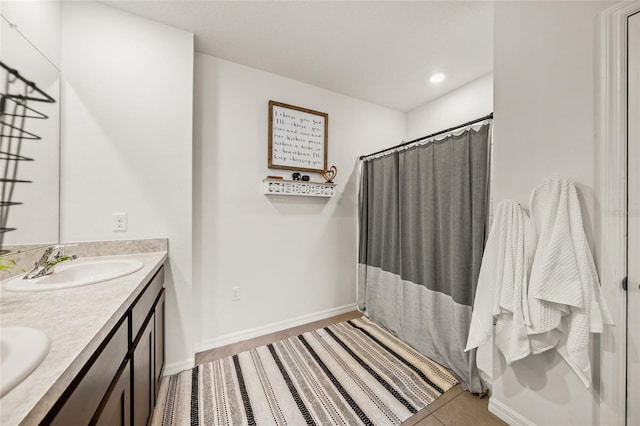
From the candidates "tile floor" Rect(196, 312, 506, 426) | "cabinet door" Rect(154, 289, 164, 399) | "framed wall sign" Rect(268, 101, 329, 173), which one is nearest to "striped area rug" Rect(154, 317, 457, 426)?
"tile floor" Rect(196, 312, 506, 426)

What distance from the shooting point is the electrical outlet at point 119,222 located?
5.15 feet

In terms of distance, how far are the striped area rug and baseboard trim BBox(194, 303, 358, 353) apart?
0.22m

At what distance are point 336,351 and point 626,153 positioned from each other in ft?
6.75

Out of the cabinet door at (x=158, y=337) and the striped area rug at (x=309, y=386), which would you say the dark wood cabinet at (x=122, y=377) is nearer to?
the cabinet door at (x=158, y=337)

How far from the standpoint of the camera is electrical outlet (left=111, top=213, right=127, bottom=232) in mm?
1568

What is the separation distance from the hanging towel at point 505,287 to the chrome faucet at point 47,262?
2.21 metres

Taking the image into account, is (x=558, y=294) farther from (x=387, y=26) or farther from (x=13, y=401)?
(x=387, y=26)

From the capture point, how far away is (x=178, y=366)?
1742 millimetres

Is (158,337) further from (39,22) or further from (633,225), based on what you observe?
(633,225)

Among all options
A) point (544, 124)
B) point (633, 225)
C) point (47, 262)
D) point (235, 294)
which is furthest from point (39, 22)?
point (633, 225)

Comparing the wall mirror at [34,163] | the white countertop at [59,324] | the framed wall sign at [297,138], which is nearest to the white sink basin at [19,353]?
the white countertop at [59,324]

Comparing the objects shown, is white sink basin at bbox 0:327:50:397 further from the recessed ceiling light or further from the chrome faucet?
the recessed ceiling light

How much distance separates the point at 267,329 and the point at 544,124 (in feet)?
8.29

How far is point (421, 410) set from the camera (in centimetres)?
142
